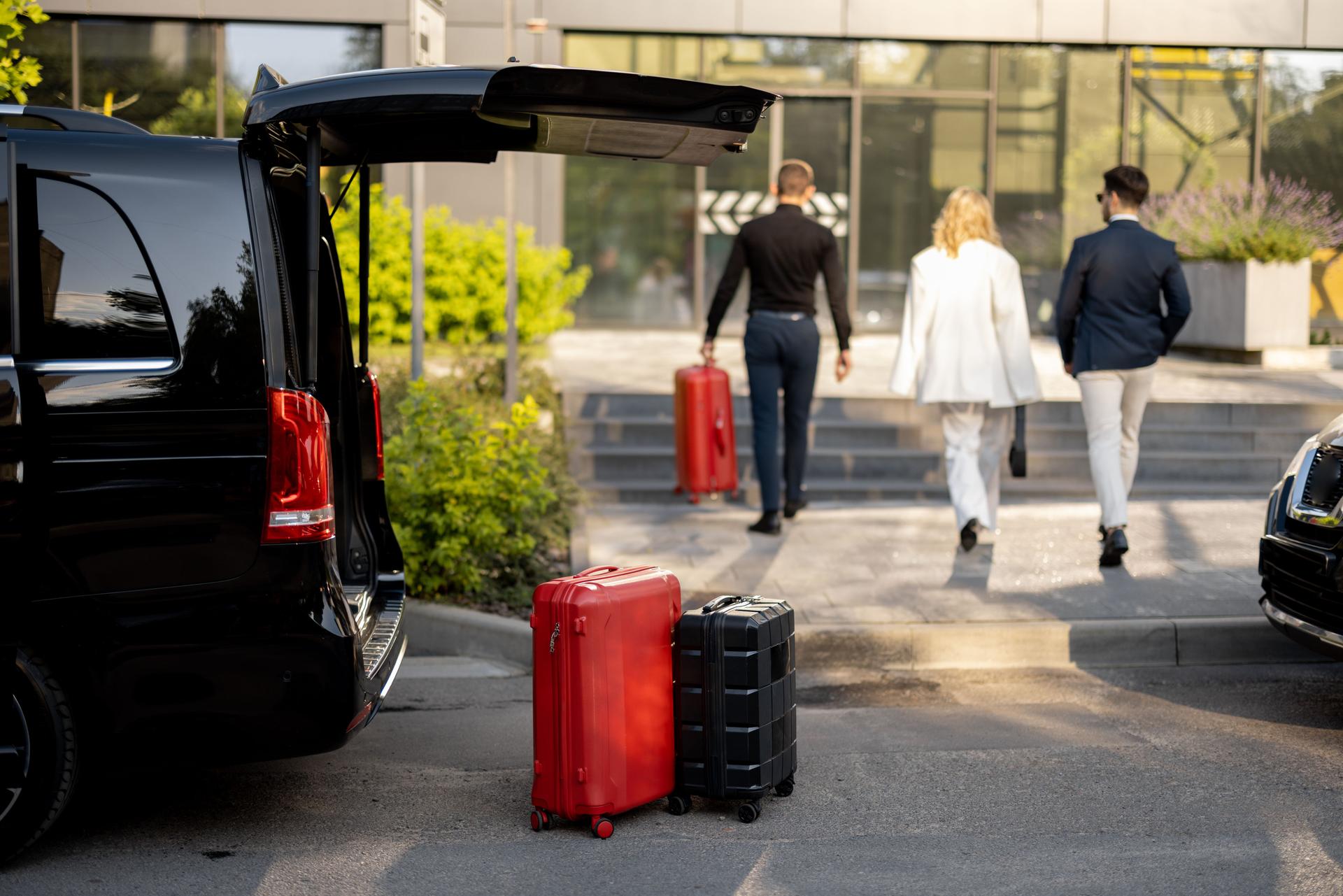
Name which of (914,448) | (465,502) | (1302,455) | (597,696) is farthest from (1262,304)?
(597,696)

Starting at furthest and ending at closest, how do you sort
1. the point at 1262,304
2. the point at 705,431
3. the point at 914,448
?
the point at 1262,304, the point at 914,448, the point at 705,431

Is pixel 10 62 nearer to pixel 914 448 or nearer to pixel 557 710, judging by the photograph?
pixel 557 710

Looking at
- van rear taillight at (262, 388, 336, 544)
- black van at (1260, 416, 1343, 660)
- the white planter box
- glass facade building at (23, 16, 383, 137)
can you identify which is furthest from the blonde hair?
glass facade building at (23, 16, 383, 137)

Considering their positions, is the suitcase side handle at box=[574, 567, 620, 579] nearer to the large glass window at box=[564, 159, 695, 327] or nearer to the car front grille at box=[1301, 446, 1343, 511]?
the car front grille at box=[1301, 446, 1343, 511]

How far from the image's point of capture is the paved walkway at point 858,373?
11.2 m

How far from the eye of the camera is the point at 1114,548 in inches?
291

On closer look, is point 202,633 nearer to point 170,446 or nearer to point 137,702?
point 137,702

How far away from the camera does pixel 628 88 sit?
13.1ft

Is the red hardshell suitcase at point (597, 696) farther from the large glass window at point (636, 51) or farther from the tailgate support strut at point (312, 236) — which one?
the large glass window at point (636, 51)

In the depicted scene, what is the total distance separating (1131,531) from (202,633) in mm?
6182

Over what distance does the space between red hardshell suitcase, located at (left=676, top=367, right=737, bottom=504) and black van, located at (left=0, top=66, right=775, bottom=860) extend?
506 cm

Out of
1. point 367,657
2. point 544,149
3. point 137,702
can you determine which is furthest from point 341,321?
point 137,702

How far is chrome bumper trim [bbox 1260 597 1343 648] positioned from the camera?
192 inches

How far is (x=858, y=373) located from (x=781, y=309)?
15.1 ft
